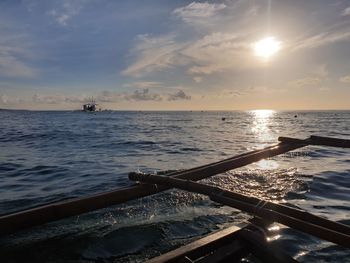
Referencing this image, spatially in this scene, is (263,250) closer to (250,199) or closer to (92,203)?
(250,199)

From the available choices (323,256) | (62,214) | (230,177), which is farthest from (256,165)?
(62,214)

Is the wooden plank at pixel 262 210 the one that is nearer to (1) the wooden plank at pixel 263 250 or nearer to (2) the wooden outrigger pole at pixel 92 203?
(2) the wooden outrigger pole at pixel 92 203

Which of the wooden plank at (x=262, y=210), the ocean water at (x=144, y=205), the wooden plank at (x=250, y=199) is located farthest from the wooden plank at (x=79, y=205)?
the ocean water at (x=144, y=205)

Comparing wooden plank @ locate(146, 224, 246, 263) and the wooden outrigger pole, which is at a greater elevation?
the wooden outrigger pole

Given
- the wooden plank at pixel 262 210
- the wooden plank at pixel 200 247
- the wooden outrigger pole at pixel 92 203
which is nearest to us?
the wooden plank at pixel 262 210

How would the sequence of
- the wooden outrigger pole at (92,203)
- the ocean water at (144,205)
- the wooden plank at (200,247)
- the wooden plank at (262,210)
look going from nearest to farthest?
the wooden plank at (262,210) < the wooden plank at (200,247) < the wooden outrigger pole at (92,203) < the ocean water at (144,205)

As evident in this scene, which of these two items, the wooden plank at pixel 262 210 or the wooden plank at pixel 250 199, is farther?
the wooden plank at pixel 250 199

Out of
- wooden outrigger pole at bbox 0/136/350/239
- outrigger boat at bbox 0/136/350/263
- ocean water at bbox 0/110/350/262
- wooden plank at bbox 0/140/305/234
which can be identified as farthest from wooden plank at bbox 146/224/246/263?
wooden plank at bbox 0/140/305/234

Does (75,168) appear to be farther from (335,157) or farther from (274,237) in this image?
(335,157)

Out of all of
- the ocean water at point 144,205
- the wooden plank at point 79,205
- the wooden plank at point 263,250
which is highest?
the wooden plank at point 79,205

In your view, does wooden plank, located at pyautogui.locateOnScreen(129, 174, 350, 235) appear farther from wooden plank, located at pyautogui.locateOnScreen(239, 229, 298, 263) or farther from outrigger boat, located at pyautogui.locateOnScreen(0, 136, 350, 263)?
wooden plank, located at pyautogui.locateOnScreen(239, 229, 298, 263)

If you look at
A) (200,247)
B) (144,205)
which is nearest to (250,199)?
(200,247)

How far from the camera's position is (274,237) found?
702cm

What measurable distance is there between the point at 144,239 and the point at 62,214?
109 inches
